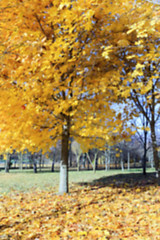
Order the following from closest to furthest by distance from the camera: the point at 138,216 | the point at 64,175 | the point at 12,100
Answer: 1. the point at 138,216
2. the point at 12,100
3. the point at 64,175

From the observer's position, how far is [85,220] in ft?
11.6

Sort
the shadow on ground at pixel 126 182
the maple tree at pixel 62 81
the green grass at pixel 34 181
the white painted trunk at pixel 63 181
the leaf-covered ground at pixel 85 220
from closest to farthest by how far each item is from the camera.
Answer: the leaf-covered ground at pixel 85 220, the maple tree at pixel 62 81, the white painted trunk at pixel 63 181, the shadow on ground at pixel 126 182, the green grass at pixel 34 181

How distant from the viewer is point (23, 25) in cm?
496

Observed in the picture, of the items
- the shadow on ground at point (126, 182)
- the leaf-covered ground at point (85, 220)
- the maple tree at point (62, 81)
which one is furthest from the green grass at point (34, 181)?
the maple tree at point (62, 81)

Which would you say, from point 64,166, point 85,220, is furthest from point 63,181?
point 85,220

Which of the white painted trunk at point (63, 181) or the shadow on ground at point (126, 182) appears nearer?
the white painted trunk at point (63, 181)

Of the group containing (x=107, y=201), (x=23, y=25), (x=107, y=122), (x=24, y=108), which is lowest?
(x=107, y=201)

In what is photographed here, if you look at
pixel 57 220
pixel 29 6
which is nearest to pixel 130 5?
pixel 29 6

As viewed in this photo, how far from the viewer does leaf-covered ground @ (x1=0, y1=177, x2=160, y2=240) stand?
9.46ft

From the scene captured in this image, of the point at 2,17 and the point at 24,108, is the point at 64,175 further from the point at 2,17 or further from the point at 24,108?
the point at 2,17

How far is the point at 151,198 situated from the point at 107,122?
2533 millimetres

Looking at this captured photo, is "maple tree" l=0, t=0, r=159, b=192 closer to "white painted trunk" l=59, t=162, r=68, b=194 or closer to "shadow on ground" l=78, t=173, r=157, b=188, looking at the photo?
"white painted trunk" l=59, t=162, r=68, b=194

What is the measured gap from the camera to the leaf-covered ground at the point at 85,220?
9.46 ft

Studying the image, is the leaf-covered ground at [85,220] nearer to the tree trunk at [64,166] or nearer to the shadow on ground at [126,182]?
the tree trunk at [64,166]
